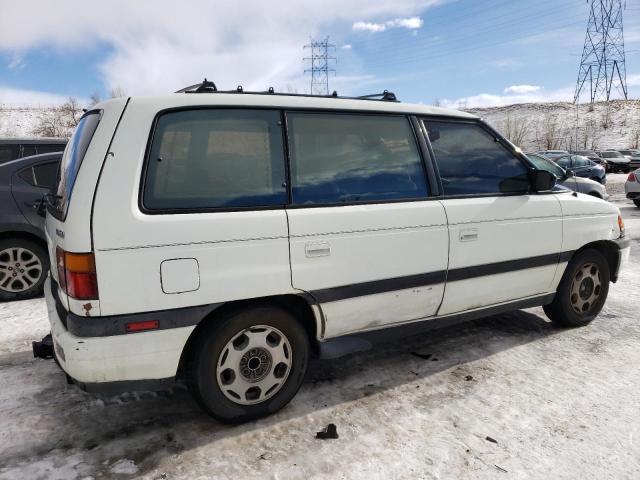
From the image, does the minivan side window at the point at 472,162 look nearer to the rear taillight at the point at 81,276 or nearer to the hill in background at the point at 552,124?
the rear taillight at the point at 81,276

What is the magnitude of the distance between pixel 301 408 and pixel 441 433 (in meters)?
0.84

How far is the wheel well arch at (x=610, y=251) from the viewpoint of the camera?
423 cm

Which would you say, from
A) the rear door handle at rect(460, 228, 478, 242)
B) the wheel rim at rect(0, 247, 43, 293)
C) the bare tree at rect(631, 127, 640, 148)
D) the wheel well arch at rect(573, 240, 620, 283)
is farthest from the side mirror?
the bare tree at rect(631, 127, 640, 148)

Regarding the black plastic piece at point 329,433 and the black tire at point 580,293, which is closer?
the black plastic piece at point 329,433

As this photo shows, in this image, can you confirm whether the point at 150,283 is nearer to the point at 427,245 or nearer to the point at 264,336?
the point at 264,336

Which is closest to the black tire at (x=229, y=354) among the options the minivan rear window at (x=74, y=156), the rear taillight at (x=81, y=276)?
the rear taillight at (x=81, y=276)

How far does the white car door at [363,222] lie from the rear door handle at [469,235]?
16cm

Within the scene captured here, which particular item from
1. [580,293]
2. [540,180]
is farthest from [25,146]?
[580,293]

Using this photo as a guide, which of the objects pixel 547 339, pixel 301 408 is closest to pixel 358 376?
pixel 301 408

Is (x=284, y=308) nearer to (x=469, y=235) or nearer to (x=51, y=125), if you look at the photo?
(x=469, y=235)

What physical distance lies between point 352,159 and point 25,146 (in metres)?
5.67

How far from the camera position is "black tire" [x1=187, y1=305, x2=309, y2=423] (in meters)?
2.57

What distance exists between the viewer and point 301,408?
298cm

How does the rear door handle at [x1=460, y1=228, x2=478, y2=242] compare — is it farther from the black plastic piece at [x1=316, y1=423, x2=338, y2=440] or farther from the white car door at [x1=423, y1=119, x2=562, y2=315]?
the black plastic piece at [x1=316, y1=423, x2=338, y2=440]
